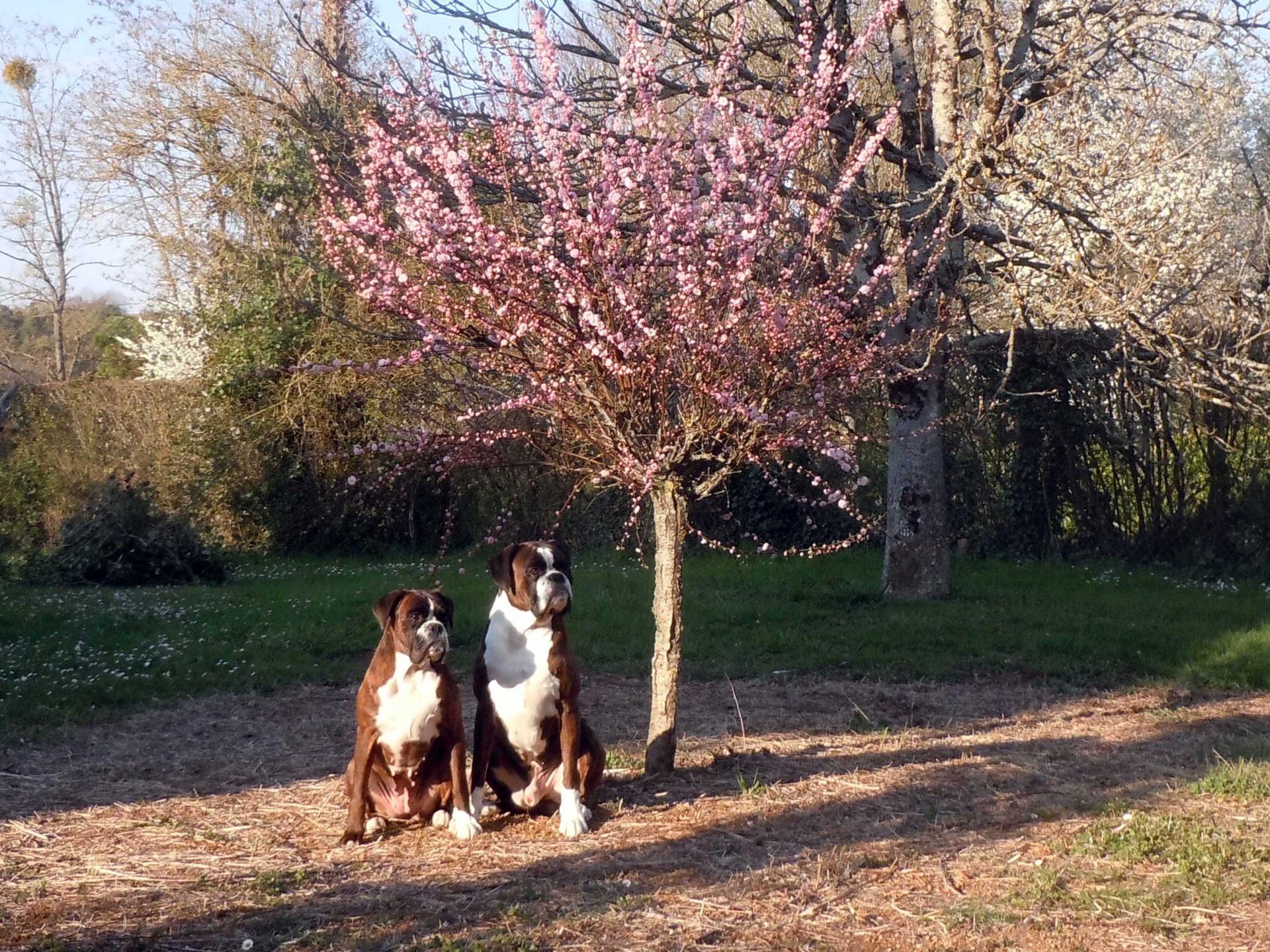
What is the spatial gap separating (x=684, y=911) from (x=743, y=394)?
2018 millimetres

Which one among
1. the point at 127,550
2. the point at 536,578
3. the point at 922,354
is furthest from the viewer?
the point at 127,550

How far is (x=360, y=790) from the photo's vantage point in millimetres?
5012

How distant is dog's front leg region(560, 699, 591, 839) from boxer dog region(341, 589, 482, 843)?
37cm

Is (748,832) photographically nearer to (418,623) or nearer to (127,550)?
(418,623)

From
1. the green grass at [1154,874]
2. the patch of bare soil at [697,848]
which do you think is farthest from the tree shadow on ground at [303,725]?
the green grass at [1154,874]

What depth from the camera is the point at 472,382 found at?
5.66 meters

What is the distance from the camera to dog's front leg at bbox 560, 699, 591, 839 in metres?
5.05

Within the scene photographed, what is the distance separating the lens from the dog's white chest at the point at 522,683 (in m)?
5.09

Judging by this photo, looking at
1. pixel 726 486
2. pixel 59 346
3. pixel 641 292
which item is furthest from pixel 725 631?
pixel 59 346

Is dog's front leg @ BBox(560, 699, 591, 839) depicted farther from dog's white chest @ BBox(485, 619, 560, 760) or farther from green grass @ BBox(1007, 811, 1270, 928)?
green grass @ BBox(1007, 811, 1270, 928)

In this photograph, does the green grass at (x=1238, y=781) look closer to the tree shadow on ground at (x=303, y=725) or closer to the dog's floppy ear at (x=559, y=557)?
the tree shadow on ground at (x=303, y=725)

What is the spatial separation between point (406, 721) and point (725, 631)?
5317mm

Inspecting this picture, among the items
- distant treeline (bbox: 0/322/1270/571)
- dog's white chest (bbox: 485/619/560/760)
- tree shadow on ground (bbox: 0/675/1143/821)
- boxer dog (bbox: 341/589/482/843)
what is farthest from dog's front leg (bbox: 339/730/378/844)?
distant treeline (bbox: 0/322/1270/571)

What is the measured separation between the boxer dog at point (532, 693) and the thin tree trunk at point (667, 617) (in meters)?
0.58
